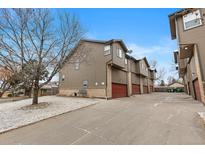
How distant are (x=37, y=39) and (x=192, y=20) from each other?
11936 millimetres

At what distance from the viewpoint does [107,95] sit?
15016 mm

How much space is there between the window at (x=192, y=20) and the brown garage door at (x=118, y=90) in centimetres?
952

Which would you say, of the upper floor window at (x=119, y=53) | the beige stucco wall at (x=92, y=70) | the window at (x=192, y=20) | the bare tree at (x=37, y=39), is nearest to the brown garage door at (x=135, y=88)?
the upper floor window at (x=119, y=53)

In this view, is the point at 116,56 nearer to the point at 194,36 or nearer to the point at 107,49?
the point at 107,49

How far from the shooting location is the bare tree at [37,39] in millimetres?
8977

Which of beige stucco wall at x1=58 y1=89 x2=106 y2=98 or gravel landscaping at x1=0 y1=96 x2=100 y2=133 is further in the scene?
beige stucco wall at x1=58 y1=89 x2=106 y2=98

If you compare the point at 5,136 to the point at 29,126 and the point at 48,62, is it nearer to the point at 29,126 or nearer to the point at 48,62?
the point at 29,126

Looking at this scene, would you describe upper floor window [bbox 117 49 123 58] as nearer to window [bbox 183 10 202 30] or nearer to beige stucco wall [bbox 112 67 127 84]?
beige stucco wall [bbox 112 67 127 84]

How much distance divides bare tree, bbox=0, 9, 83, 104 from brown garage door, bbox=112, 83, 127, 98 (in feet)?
25.7

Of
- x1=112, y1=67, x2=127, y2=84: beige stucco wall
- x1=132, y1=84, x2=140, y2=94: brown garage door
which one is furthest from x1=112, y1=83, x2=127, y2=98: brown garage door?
x1=132, y1=84, x2=140, y2=94: brown garage door

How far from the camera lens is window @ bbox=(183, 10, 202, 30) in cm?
981

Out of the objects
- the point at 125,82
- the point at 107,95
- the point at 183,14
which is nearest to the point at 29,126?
the point at 107,95

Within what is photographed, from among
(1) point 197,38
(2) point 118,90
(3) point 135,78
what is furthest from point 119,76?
(1) point 197,38

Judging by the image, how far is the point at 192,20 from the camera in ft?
33.4
